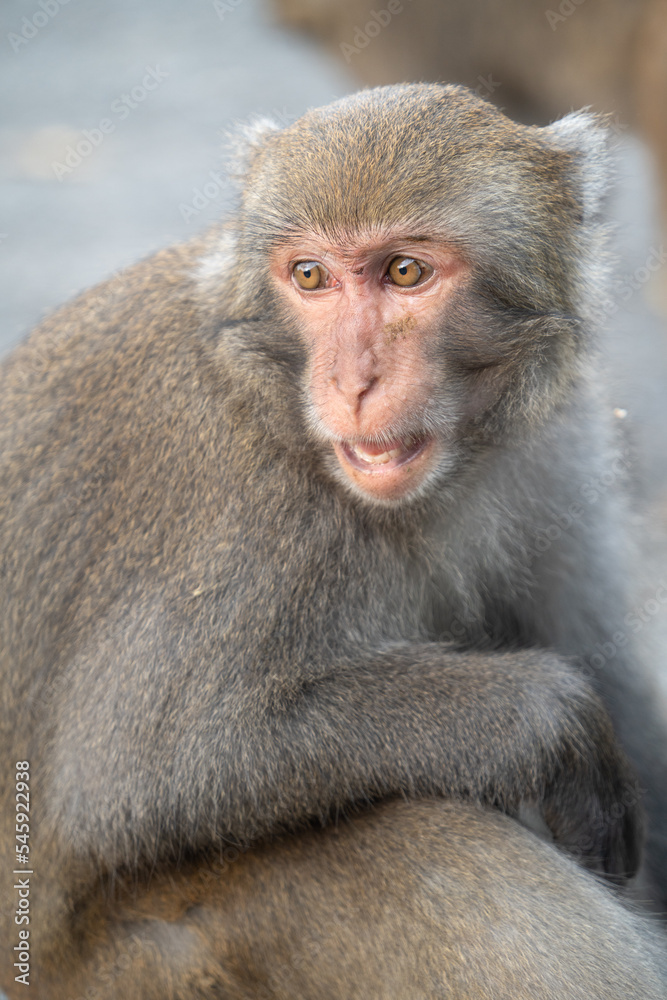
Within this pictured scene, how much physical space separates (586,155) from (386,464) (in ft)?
4.10

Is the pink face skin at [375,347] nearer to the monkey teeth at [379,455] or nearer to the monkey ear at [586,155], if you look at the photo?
the monkey teeth at [379,455]

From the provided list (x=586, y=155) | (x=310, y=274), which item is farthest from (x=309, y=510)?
(x=586, y=155)

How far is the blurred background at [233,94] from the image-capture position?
7.10m

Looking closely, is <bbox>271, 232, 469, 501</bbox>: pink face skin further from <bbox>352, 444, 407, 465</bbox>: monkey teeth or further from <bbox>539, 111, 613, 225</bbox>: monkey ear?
<bbox>539, 111, 613, 225</bbox>: monkey ear

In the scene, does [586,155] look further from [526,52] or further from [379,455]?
[526,52]

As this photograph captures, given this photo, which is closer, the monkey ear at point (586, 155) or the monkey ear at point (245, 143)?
the monkey ear at point (586, 155)

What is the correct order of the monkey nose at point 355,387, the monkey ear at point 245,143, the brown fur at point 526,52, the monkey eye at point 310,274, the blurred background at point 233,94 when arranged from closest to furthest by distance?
1. the monkey nose at point 355,387
2. the monkey eye at point 310,274
3. the monkey ear at point 245,143
4. the blurred background at point 233,94
5. the brown fur at point 526,52

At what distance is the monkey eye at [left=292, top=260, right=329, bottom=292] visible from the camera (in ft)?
10.7

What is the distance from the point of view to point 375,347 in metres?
3.08

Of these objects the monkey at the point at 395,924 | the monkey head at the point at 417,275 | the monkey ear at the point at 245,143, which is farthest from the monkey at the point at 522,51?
the monkey at the point at 395,924

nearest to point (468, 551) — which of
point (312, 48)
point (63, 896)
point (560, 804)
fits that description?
point (560, 804)

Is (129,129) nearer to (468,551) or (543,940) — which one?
(468,551)

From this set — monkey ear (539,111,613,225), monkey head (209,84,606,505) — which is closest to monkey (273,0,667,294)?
monkey ear (539,111,613,225)

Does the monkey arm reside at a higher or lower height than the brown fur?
lower
